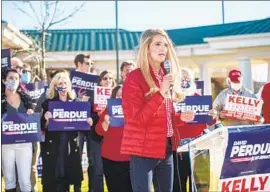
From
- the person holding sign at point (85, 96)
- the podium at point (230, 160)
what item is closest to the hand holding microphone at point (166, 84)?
the podium at point (230, 160)

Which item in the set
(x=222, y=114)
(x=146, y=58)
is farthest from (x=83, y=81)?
(x=146, y=58)

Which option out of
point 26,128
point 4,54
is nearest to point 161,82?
point 26,128

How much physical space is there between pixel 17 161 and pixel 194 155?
10.2ft

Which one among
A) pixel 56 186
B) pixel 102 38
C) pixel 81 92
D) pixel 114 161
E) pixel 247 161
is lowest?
pixel 56 186

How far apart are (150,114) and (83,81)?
346cm

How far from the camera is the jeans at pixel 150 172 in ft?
10.0

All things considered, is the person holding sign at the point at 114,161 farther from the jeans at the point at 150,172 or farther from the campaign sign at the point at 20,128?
the jeans at the point at 150,172

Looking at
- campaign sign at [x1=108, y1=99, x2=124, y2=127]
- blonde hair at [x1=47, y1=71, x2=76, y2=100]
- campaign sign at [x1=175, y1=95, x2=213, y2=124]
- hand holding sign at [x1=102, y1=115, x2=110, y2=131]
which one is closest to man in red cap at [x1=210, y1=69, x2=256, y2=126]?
campaign sign at [x1=175, y1=95, x2=213, y2=124]

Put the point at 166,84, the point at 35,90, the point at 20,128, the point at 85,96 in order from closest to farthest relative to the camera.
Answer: the point at 166,84 → the point at 20,128 → the point at 35,90 → the point at 85,96

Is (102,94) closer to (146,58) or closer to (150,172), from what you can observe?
(146,58)

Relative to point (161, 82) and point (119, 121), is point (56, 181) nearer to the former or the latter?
point (119, 121)

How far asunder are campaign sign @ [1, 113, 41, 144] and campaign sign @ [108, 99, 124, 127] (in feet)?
2.99

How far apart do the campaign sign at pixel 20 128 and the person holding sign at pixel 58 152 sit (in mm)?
254

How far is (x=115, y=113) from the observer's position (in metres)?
5.17
